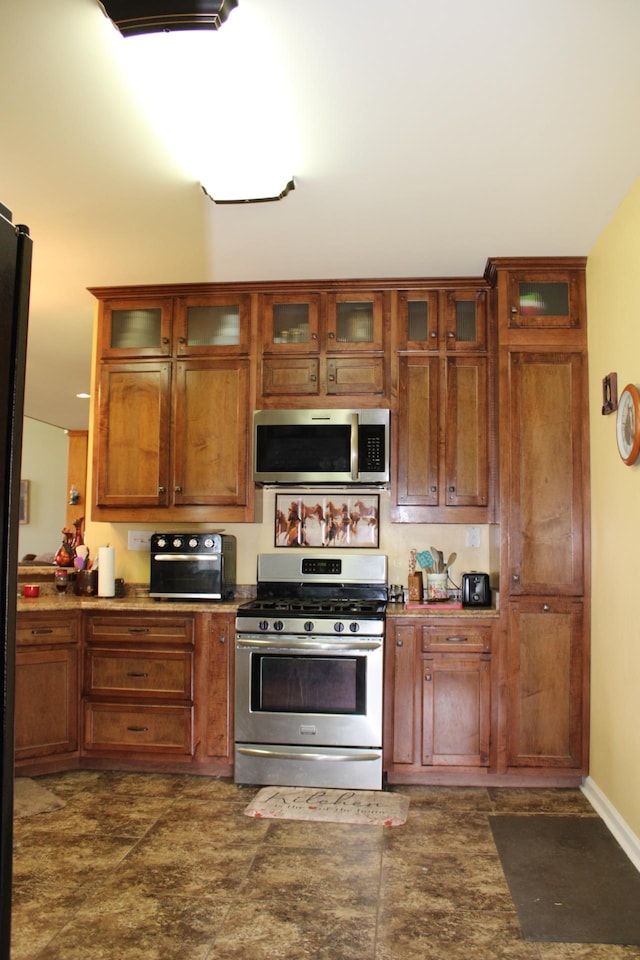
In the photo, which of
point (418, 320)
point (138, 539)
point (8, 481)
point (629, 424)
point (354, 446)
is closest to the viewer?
point (8, 481)

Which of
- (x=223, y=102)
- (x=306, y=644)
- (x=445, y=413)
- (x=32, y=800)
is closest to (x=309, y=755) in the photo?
(x=306, y=644)

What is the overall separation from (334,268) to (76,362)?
120 inches

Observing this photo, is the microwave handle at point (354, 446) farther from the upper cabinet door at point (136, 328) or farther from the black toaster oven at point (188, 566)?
the upper cabinet door at point (136, 328)

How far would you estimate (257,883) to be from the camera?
263cm

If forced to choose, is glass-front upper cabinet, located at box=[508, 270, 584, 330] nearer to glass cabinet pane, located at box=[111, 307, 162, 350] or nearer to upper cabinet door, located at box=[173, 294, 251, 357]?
upper cabinet door, located at box=[173, 294, 251, 357]

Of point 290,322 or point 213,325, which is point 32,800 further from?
point 290,322

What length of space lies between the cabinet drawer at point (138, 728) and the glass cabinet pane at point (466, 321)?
7.80 ft

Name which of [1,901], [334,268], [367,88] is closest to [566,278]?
[334,268]

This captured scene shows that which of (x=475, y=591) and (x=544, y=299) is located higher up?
(x=544, y=299)

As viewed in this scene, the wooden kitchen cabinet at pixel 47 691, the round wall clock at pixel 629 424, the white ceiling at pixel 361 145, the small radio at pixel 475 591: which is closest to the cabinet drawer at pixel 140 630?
the wooden kitchen cabinet at pixel 47 691

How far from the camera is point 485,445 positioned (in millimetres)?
3922

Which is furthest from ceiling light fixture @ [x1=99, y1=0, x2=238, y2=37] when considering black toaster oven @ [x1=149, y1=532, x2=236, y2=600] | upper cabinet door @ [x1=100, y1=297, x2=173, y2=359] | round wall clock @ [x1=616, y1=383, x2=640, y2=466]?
black toaster oven @ [x1=149, y1=532, x2=236, y2=600]

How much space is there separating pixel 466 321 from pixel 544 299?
0.43 m

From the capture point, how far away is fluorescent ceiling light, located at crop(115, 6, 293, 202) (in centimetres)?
211
